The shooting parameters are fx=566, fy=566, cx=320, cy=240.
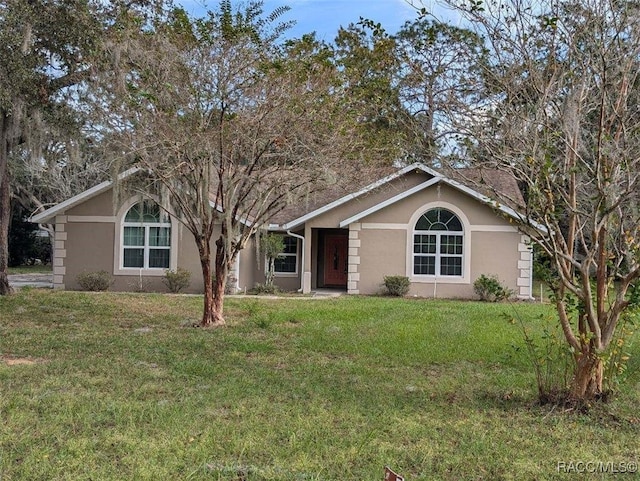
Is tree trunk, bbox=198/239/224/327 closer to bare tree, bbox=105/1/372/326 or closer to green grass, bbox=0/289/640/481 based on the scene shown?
bare tree, bbox=105/1/372/326

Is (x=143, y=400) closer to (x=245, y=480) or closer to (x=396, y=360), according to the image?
(x=245, y=480)

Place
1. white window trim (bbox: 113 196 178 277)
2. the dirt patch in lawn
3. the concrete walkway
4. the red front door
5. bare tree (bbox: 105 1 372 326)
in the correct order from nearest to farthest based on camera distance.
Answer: the dirt patch in lawn < bare tree (bbox: 105 1 372 326) < white window trim (bbox: 113 196 178 277) < the concrete walkway < the red front door

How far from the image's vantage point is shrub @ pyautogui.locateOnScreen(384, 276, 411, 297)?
17172mm

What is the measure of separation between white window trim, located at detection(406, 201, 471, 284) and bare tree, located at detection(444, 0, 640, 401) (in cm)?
1150

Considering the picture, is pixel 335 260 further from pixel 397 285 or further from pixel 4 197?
pixel 4 197

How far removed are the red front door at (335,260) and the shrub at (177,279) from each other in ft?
16.7

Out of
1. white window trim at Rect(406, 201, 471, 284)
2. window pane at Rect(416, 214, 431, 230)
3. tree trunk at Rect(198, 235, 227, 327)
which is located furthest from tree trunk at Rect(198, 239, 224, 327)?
window pane at Rect(416, 214, 431, 230)

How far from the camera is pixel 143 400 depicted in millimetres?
5801

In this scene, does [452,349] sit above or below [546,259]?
below

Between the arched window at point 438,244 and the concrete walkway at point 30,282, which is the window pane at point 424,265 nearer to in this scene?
the arched window at point 438,244

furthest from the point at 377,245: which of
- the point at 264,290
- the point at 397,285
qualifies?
the point at 264,290

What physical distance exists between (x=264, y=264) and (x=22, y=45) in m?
10.1

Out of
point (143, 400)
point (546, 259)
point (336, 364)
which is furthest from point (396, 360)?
point (143, 400)

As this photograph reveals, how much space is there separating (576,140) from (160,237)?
1453 cm
